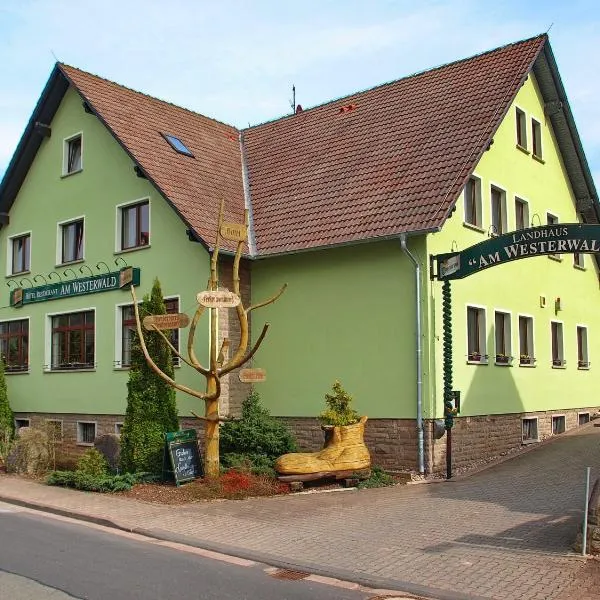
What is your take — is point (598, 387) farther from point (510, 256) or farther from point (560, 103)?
point (510, 256)

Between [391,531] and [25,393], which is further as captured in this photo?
[25,393]

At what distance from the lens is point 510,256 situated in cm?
1374

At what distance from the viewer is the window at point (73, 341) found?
2042 centimetres

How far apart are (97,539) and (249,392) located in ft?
26.3

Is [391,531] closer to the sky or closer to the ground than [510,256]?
closer to the ground

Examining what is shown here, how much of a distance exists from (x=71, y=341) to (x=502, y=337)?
11.0 meters

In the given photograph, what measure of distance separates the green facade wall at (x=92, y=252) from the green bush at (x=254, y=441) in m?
1.83

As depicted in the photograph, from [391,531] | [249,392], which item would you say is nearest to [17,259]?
[249,392]

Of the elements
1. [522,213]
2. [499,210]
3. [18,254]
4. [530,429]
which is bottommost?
[530,429]

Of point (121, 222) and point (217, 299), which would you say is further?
point (121, 222)

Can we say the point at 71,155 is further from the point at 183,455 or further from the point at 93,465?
the point at 183,455

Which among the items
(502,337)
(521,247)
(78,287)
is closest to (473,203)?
(502,337)

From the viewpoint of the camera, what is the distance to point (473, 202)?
17562 mm

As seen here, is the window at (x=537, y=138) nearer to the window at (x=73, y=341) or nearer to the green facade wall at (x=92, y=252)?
the green facade wall at (x=92, y=252)
